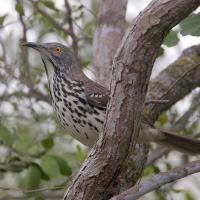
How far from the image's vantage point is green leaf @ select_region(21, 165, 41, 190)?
164 inches

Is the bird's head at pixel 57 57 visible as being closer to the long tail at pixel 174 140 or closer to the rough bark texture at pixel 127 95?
the long tail at pixel 174 140

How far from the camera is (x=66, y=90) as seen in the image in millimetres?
4539

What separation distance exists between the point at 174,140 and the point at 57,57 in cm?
114

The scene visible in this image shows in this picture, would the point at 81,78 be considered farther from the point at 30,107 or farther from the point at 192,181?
the point at 192,181

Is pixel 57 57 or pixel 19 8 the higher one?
pixel 19 8

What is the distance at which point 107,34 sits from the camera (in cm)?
520

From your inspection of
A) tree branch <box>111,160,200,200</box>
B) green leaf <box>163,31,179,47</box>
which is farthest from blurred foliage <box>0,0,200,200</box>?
Answer: tree branch <box>111,160,200,200</box>

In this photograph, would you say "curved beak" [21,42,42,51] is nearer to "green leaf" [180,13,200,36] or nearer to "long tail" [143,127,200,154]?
"long tail" [143,127,200,154]

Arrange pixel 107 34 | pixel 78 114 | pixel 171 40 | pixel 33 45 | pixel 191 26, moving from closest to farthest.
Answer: pixel 191 26, pixel 171 40, pixel 78 114, pixel 33 45, pixel 107 34

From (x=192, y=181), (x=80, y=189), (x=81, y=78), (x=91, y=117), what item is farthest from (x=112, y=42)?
(x=192, y=181)

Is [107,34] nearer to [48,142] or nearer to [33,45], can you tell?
[33,45]

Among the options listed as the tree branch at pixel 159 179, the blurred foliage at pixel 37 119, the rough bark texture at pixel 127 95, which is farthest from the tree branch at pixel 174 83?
the tree branch at pixel 159 179

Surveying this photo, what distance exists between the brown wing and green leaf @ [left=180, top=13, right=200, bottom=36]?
1088mm

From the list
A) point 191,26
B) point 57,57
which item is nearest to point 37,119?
point 57,57
